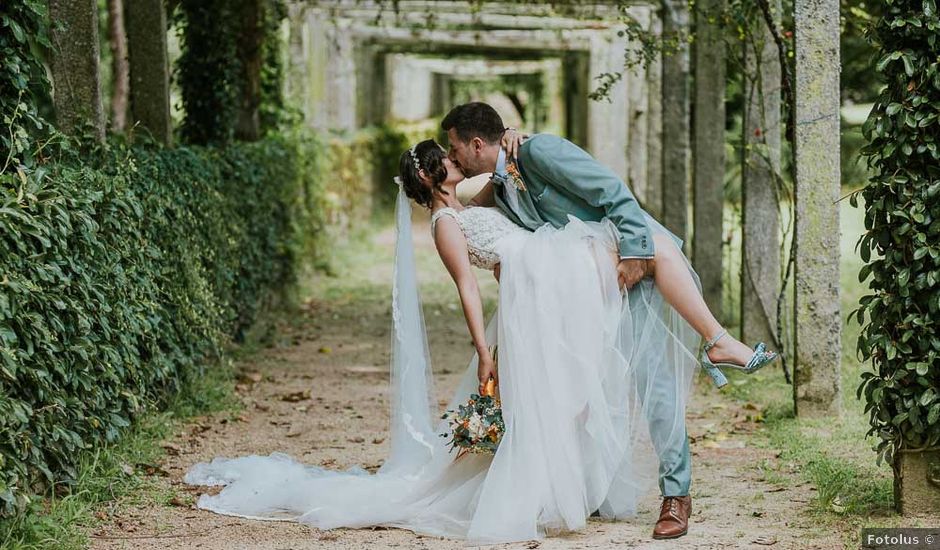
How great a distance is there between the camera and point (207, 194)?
8.62 meters

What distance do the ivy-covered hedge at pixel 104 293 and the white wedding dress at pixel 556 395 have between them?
1.23 metres

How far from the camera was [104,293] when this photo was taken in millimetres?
5879

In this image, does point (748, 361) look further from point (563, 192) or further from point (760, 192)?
point (760, 192)

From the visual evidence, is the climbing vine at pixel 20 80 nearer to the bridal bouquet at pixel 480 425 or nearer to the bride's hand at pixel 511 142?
the bride's hand at pixel 511 142

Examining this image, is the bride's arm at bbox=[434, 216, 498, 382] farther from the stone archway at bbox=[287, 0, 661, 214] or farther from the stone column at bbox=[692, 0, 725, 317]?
the stone archway at bbox=[287, 0, 661, 214]

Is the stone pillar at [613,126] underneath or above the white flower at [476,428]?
above

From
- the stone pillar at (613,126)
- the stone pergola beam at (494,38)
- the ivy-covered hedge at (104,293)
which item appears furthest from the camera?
the stone pergola beam at (494,38)

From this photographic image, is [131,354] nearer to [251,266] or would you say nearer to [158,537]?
[158,537]

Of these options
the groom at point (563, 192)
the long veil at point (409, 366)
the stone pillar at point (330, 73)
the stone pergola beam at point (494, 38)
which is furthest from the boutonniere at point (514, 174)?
the stone pergola beam at point (494, 38)

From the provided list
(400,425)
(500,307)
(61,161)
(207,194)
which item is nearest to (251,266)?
(207,194)

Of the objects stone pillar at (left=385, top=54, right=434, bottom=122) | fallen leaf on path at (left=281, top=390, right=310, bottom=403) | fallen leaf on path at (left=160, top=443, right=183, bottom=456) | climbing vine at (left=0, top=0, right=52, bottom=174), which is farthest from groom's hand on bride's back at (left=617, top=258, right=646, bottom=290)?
stone pillar at (left=385, top=54, right=434, bottom=122)

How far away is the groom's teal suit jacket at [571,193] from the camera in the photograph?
5.07 meters

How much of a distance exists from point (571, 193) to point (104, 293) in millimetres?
2342

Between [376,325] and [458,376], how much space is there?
2.76 meters
